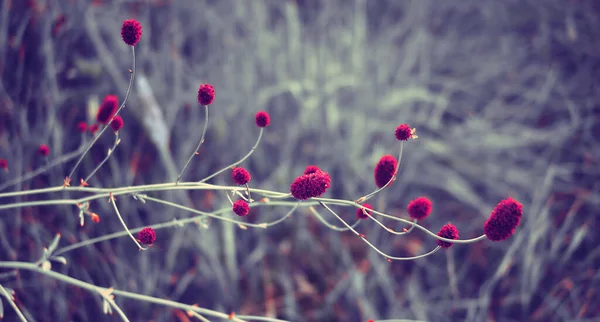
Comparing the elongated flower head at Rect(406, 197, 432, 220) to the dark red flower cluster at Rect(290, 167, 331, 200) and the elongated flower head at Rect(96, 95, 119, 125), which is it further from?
the elongated flower head at Rect(96, 95, 119, 125)

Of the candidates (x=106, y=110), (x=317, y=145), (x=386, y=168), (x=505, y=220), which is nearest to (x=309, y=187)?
(x=386, y=168)

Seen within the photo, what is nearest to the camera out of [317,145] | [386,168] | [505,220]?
[505,220]

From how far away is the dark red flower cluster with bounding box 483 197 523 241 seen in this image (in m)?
0.67

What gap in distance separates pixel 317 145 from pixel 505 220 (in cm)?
119

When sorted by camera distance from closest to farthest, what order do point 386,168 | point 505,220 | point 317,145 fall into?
1. point 505,220
2. point 386,168
3. point 317,145

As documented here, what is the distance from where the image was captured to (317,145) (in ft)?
6.01

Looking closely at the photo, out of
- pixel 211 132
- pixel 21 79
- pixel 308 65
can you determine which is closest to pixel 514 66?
pixel 308 65

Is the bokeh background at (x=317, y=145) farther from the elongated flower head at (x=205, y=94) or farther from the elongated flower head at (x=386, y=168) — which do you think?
the elongated flower head at (x=386, y=168)

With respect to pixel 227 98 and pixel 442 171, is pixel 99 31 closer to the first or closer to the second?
pixel 227 98

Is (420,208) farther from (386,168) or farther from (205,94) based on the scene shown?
(205,94)

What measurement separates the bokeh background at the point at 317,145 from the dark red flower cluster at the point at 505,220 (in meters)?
0.70

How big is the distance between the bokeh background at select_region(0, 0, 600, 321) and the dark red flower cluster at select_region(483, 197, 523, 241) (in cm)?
70

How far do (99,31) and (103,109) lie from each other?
1056 mm

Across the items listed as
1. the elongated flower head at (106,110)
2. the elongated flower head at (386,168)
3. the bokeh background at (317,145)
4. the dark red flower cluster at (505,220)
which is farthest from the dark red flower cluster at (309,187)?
the bokeh background at (317,145)
